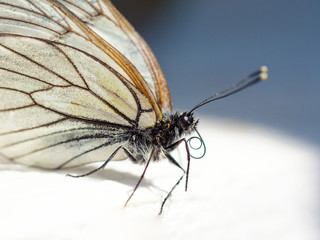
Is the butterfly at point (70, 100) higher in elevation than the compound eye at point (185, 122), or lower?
higher

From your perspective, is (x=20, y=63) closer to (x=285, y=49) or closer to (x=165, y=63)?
(x=165, y=63)

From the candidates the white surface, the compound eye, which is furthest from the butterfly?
the white surface

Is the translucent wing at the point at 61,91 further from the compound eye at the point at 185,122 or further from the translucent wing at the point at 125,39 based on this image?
the translucent wing at the point at 125,39

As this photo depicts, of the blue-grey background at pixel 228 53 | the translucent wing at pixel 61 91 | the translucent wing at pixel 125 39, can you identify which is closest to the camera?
the translucent wing at pixel 61 91

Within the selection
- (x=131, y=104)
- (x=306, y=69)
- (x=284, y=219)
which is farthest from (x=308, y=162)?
(x=306, y=69)

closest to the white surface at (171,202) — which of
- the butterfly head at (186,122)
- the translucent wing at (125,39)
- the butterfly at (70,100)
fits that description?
the butterfly at (70,100)

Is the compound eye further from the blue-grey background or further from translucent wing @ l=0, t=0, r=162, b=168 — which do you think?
the blue-grey background

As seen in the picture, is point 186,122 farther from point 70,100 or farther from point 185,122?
point 70,100

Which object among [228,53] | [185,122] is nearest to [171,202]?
[185,122]
